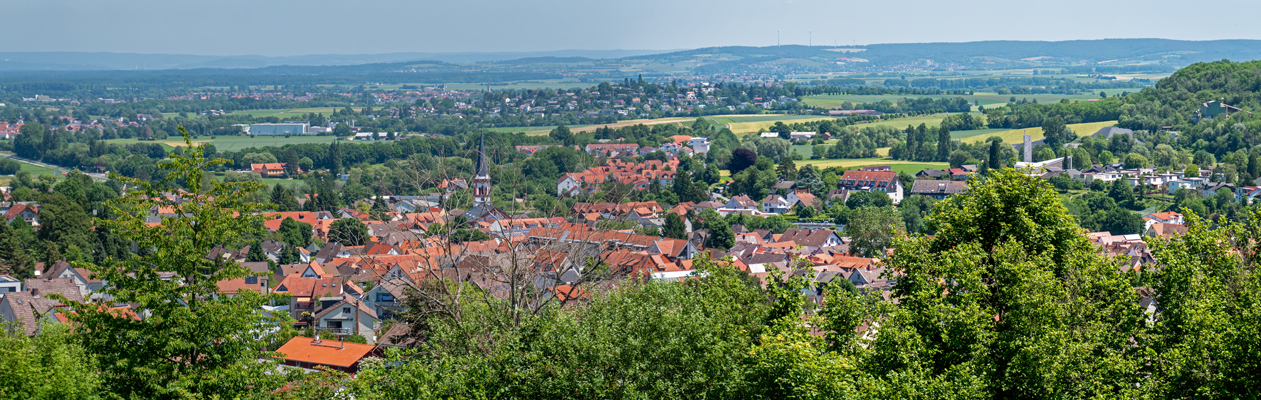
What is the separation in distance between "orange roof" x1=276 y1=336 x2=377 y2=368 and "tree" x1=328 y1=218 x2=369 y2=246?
8.41 feet

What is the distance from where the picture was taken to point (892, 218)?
59.1 m

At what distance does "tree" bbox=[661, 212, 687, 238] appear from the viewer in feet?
195

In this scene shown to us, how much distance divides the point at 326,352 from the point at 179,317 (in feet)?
49.7

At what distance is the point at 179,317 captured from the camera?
12812mm

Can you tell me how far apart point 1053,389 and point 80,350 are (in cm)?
Result: 1127

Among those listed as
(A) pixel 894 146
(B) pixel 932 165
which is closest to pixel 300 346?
(B) pixel 932 165

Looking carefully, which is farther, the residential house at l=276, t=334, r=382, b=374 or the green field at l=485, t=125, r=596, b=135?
the green field at l=485, t=125, r=596, b=135

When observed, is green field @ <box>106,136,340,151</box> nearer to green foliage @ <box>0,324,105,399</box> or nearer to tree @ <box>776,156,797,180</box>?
tree @ <box>776,156,797,180</box>

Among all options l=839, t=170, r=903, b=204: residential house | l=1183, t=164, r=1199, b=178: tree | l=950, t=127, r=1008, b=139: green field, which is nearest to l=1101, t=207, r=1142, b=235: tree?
l=839, t=170, r=903, b=204: residential house

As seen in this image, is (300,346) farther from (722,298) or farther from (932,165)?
(932,165)

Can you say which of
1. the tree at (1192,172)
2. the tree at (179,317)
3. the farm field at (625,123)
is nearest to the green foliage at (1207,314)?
the tree at (179,317)

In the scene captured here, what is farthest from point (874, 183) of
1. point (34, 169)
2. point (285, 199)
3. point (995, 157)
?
point (34, 169)

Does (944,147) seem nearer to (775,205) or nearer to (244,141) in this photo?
(775,205)

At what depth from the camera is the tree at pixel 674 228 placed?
59500 mm
